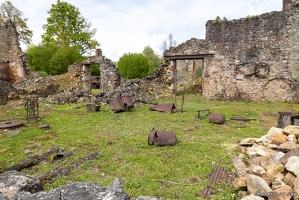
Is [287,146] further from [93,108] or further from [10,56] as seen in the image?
[10,56]

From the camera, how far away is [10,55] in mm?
16172

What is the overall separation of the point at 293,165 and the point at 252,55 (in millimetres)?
11308

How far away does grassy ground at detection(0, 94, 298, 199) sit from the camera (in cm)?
362

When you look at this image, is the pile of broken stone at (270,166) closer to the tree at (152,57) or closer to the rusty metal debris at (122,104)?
the rusty metal debris at (122,104)

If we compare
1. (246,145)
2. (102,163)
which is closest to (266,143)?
(246,145)

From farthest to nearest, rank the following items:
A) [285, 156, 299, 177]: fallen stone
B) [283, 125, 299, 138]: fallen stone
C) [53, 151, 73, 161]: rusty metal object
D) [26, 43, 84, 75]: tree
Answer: [26, 43, 84, 75]: tree < [53, 151, 73, 161]: rusty metal object < [283, 125, 299, 138]: fallen stone < [285, 156, 299, 177]: fallen stone

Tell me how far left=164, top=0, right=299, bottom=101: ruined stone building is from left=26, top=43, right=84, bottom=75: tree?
1429 centimetres

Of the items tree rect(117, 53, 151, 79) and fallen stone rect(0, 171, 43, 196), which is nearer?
fallen stone rect(0, 171, 43, 196)

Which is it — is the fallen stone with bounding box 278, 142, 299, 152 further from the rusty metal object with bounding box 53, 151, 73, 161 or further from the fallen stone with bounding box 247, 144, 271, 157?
the rusty metal object with bounding box 53, 151, 73, 161

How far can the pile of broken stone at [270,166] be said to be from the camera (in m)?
2.89

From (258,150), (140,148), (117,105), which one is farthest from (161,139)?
(117,105)

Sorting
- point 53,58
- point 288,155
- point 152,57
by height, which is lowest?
point 288,155

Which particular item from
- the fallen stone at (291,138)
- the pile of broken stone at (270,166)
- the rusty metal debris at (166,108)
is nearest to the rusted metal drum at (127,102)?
the rusty metal debris at (166,108)

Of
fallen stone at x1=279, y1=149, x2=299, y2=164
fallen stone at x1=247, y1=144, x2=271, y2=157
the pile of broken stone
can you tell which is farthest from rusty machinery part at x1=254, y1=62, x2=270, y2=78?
fallen stone at x1=279, y1=149, x2=299, y2=164
